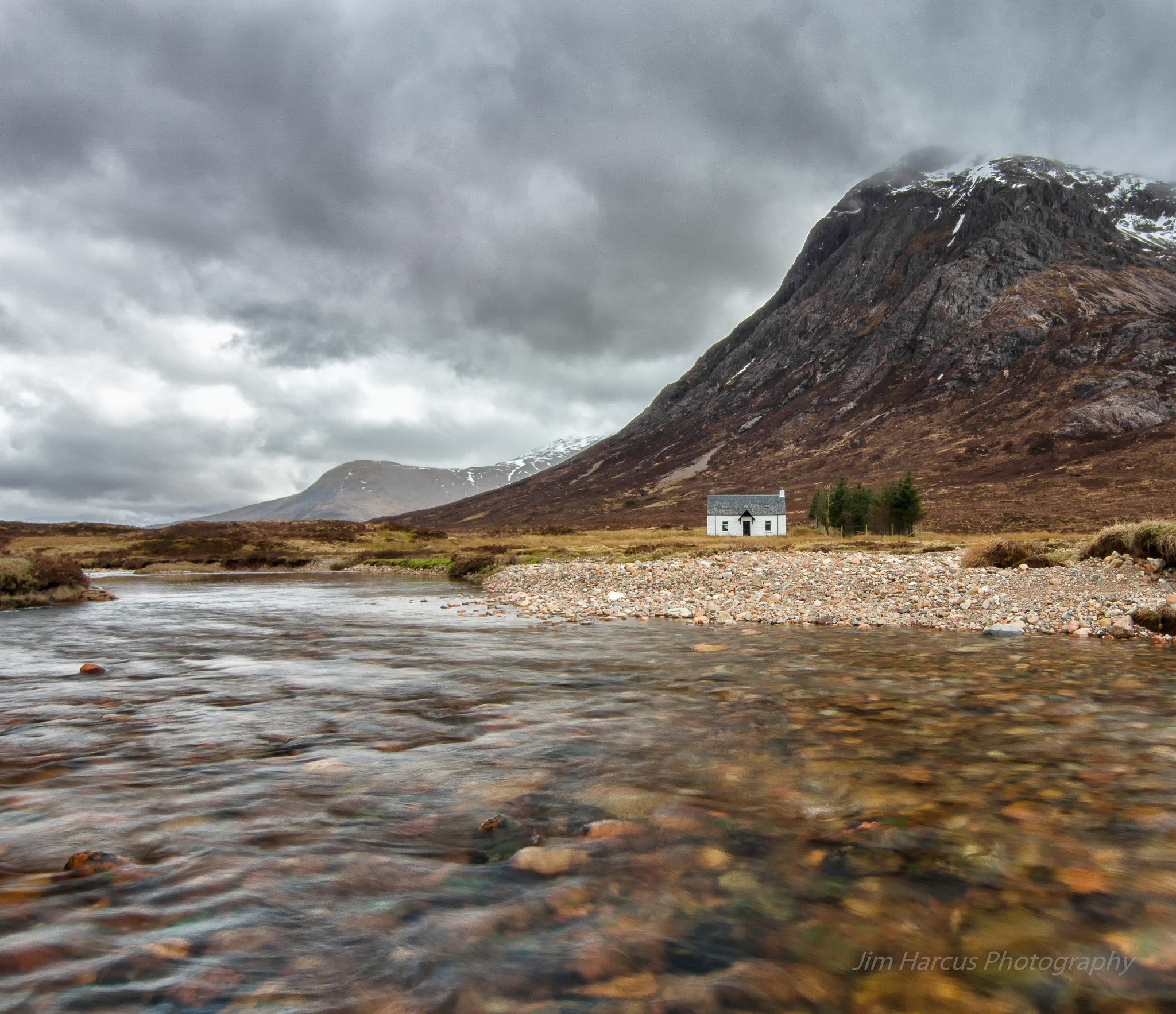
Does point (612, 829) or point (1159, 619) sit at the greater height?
point (1159, 619)

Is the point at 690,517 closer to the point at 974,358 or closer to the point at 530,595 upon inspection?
the point at 530,595

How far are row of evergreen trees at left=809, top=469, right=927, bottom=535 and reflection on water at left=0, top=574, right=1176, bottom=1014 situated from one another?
68.0 m

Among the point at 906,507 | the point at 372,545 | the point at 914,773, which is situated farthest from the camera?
the point at 372,545

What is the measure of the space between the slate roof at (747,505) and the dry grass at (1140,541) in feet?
239

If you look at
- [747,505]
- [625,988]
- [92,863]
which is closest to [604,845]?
[625,988]

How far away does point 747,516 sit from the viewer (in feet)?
306

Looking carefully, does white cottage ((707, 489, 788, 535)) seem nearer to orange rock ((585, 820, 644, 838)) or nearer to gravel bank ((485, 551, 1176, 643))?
gravel bank ((485, 551, 1176, 643))

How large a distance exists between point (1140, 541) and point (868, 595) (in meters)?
7.30

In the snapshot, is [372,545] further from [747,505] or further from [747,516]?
[747,505]

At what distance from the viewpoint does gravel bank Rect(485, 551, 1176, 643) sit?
14.2 meters

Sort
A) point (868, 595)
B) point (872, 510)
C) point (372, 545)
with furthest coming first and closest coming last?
point (872, 510) → point (372, 545) → point (868, 595)

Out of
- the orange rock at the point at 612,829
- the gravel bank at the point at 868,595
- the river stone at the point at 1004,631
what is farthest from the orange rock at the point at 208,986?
the river stone at the point at 1004,631

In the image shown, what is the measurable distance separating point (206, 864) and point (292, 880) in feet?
2.27

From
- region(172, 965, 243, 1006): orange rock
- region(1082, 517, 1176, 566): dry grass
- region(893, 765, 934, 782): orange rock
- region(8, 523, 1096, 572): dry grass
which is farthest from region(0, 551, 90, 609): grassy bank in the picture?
region(1082, 517, 1176, 566): dry grass
